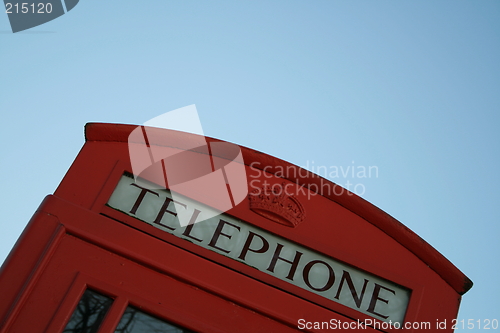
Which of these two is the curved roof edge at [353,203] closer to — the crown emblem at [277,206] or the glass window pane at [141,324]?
the crown emblem at [277,206]

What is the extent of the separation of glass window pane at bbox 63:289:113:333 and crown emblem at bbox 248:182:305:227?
84 cm

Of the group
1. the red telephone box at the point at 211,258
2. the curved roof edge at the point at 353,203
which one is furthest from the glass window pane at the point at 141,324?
the curved roof edge at the point at 353,203

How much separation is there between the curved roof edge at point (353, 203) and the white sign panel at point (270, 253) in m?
0.25

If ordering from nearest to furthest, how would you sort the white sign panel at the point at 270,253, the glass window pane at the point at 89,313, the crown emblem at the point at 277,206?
the glass window pane at the point at 89,313, the white sign panel at the point at 270,253, the crown emblem at the point at 277,206

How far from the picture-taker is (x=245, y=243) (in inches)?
87.4

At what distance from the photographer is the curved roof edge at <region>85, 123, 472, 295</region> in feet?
7.61

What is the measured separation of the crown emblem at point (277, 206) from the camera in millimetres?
2299

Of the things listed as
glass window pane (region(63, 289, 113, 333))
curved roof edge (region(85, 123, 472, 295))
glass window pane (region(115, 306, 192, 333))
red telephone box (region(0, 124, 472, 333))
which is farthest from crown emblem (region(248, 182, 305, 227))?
glass window pane (region(63, 289, 113, 333))

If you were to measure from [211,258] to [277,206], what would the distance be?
1.44 feet

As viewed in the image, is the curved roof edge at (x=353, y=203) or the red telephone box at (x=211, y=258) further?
the curved roof edge at (x=353, y=203)

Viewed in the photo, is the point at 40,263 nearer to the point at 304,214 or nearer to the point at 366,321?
the point at 304,214

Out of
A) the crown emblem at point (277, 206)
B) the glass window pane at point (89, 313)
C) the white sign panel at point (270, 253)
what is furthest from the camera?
the crown emblem at point (277, 206)

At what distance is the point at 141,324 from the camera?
6.30 ft

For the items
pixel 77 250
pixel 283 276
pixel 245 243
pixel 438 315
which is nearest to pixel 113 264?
pixel 77 250
